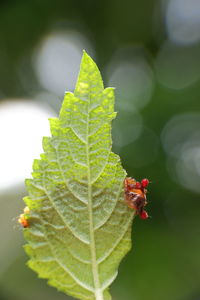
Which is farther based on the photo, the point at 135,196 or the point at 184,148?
the point at 184,148

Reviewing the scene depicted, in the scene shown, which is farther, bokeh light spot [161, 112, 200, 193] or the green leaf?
bokeh light spot [161, 112, 200, 193]

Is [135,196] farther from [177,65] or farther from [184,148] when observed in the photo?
[177,65]

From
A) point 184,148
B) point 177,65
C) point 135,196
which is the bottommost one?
point 184,148

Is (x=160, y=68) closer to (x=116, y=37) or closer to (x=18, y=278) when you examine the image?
(x=116, y=37)

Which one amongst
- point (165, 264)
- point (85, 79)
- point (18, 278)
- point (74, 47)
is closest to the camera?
point (85, 79)

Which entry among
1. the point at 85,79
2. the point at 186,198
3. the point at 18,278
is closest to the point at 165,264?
the point at 186,198

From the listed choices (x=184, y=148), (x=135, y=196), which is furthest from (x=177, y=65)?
(x=135, y=196)

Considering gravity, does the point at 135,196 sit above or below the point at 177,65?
above

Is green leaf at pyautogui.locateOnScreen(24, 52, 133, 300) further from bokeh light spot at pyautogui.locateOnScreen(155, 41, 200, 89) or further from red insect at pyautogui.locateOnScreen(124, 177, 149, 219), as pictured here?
bokeh light spot at pyautogui.locateOnScreen(155, 41, 200, 89)

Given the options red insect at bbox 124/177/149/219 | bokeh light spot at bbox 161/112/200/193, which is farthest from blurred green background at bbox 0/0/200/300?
red insect at bbox 124/177/149/219
